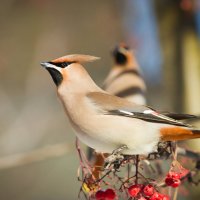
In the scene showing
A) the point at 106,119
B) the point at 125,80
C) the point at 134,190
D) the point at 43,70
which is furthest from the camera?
the point at 43,70

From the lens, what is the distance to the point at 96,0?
620cm

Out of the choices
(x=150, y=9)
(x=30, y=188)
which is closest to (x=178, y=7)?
(x=150, y=9)

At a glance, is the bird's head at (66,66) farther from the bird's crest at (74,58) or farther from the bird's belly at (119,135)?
the bird's belly at (119,135)

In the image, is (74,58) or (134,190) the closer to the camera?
(134,190)

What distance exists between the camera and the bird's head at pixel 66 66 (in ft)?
5.96

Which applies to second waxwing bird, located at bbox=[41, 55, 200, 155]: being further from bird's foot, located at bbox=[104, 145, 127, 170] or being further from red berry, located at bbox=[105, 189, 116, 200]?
red berry, located at bbox=[105, 189, 116, 200]

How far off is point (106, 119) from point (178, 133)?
0.24 metres

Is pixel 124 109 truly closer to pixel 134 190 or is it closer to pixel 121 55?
pixel 134 190

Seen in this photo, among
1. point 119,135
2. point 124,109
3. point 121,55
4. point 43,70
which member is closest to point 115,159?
point 119,135

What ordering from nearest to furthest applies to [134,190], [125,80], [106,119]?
[134,190] < [106,119] < [125,80]

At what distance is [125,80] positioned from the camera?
353cm

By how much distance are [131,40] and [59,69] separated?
3516 millimetres

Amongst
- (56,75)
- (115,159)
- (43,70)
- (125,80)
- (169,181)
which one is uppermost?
(56,75)

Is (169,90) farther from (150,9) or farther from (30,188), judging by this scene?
(30,188)
